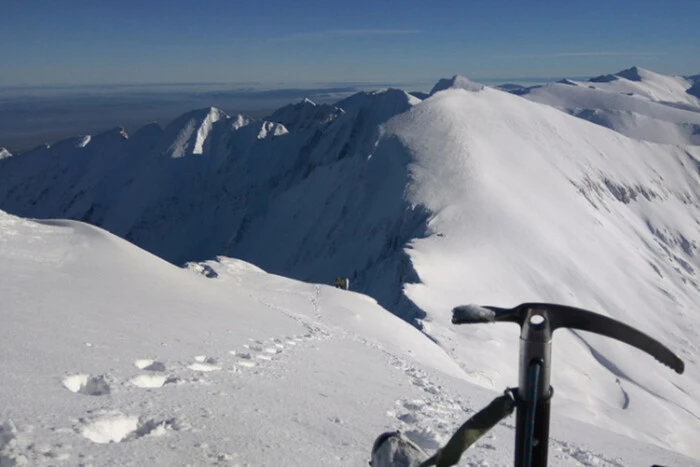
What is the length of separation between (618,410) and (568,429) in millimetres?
24328

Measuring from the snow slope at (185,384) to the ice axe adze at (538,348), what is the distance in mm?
3242

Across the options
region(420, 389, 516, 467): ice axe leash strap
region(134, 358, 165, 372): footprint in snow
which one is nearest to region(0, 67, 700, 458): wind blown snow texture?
region(134, 358, 165, 372): footprint in snow

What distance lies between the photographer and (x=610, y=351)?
124ft

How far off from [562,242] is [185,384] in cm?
5243

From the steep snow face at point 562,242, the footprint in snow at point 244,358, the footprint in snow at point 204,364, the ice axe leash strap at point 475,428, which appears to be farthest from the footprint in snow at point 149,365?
the steep snow face at point 562,242

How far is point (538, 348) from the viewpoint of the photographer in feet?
8.38

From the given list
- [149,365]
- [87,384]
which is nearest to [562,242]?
[149,365]

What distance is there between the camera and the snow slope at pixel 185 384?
5.39 meters

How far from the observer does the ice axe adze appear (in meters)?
2.57

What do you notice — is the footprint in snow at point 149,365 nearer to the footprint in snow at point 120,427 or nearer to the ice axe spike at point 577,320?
the footprint in snow at point 120,427

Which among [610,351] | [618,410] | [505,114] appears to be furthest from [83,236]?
[505,114]

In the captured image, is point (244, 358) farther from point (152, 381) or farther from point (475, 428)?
point (475, 428)

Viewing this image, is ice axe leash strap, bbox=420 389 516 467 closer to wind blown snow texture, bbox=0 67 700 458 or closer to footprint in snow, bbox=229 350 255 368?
wind blown snow texture, bbox=0 67 700 458

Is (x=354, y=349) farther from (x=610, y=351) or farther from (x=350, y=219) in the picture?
(x=350, y=219)
